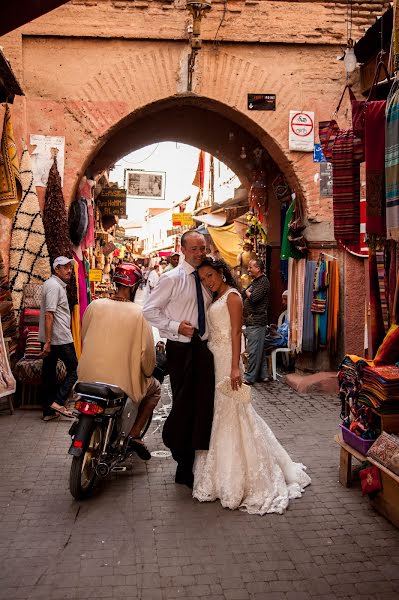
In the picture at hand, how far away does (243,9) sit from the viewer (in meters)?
8.91

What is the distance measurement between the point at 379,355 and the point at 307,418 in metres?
2.83

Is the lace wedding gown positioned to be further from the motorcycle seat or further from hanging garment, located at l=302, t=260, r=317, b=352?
hanging garment, located at l=302, t=260, r=317, b=352

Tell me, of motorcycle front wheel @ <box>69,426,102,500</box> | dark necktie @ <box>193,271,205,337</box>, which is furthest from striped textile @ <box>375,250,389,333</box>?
motorcycle front wheel @ <box>69,426,102,500</box>

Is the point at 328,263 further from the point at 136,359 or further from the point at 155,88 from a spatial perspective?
the point at 136,359

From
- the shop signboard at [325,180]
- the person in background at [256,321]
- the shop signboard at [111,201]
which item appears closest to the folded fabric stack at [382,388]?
the person in background at [256,321]

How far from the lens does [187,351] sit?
4590 millimetres

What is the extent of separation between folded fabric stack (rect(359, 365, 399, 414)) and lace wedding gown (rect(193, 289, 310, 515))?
2.76ft

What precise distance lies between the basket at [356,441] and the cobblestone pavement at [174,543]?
377 millimetres

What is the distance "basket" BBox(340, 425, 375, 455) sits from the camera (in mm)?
4434

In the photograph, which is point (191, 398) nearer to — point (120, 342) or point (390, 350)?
point (120, 342)

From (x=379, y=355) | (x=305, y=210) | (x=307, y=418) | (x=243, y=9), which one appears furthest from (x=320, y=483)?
(x=243, y=9)

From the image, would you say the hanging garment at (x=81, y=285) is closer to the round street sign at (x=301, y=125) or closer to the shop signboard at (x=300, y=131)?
the shop signboard at (x=300, y=131)

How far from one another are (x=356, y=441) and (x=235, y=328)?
1.25 meters

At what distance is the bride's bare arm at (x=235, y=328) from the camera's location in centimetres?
446
